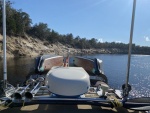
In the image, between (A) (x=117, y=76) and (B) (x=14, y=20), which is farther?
(B) (x=14, y=20)

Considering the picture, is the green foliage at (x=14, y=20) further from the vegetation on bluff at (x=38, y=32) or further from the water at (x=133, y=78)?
the water at (x=133, y=78)

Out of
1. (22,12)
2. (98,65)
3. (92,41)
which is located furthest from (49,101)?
(92,41)

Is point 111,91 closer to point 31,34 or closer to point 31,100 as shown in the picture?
point 31,100

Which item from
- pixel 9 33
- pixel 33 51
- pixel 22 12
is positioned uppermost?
pixel 22 12

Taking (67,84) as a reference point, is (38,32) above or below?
above

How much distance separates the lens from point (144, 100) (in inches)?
283

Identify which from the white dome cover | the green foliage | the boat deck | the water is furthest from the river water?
the green foliage

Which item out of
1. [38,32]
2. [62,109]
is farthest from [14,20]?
[62,109]

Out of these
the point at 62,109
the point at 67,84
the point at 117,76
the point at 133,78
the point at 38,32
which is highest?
the point at 38,32

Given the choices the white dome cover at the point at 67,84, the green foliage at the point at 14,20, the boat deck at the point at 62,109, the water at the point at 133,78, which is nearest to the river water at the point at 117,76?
the water at the point at 133,78

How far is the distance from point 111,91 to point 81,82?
94.7 inches

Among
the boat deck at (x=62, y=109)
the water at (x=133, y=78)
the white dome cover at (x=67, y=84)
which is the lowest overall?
the water at (x=133, y=78)

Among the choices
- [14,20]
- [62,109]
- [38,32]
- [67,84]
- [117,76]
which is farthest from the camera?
[38,32]

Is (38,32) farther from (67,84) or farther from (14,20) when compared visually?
(67,84)
